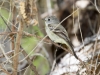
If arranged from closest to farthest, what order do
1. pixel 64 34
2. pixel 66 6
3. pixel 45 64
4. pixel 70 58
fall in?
1. pixel 64 34
2. pixel 70 58
3. pixel 45 64
4. pixel 66 6

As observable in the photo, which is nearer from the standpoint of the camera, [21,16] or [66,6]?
[21,16]

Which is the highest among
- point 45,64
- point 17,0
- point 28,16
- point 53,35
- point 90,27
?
point 17,0

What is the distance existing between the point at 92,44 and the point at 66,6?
1.88 meters

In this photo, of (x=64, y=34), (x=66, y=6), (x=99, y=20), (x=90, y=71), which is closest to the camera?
(x=90, y=71)

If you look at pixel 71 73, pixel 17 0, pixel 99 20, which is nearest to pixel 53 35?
pixel 71 73

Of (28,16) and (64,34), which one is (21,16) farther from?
(64,34)

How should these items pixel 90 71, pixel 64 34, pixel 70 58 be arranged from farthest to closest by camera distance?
pixel 70 58, pixel 64 34, pixel 90 71

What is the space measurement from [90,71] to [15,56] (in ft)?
2.56

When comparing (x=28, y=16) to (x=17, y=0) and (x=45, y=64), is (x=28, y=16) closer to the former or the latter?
(x=17, y=0)

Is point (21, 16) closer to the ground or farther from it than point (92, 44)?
farther from it

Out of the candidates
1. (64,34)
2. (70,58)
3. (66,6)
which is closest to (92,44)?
(70,58)

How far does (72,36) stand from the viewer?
16.7 ft

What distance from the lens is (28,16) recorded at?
7.71ft

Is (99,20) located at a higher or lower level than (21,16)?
lower
